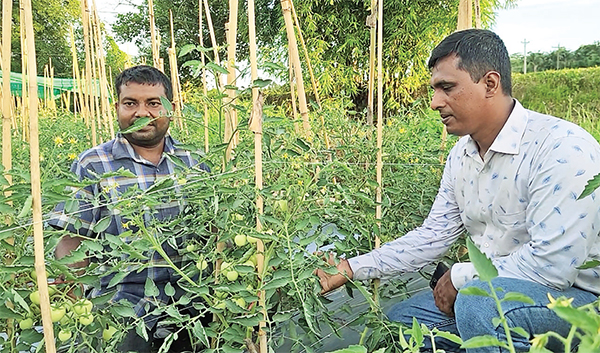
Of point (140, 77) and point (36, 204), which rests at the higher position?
point (140, 77)

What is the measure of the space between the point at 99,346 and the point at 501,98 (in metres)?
1.00

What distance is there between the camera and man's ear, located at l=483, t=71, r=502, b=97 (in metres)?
1.22

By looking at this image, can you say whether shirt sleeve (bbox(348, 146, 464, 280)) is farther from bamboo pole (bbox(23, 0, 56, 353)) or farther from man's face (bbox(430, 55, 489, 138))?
bamboo pole (bbox(23, 0, 56, 353))

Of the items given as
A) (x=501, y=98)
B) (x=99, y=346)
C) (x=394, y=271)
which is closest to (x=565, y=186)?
(x=501, y=98)

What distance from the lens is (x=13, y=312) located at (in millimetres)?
845

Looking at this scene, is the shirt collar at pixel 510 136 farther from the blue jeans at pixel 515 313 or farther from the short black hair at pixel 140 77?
the short black hair at pixel 140 77

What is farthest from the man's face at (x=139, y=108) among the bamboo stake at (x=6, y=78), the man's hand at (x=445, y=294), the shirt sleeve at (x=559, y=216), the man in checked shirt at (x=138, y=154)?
the shirt sleeve at (x=559, y=216)

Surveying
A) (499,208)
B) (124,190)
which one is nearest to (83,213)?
(124,190)

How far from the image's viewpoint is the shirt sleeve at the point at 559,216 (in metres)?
1.09

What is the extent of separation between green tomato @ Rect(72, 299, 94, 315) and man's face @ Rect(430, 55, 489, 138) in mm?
811

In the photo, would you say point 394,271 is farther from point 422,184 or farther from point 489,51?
point 489,51

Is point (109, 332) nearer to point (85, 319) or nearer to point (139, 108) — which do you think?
point (85, 319)

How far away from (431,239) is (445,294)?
17 centimetres

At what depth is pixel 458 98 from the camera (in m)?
1.24
